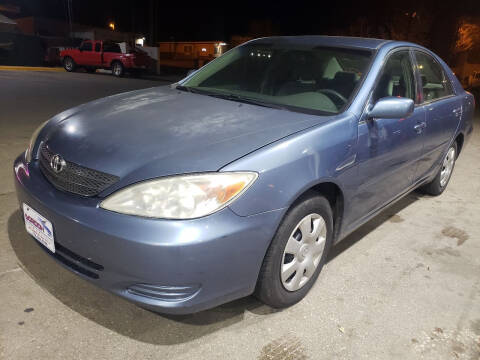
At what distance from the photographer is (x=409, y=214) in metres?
3.91

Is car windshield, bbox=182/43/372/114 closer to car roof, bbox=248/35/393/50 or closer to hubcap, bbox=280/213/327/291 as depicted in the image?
car roof, bbox=248/35/393/50

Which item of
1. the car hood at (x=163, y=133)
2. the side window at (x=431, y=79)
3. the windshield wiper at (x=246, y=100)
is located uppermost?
the side window at (x=431, y=79)

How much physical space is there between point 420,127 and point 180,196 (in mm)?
2217

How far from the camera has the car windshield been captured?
8.90 ft

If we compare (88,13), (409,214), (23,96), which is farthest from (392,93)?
(88,13)

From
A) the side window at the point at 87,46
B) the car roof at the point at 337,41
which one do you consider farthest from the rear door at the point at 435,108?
the side window at the point at 87,46


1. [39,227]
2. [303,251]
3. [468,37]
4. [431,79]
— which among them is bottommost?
[303,251]

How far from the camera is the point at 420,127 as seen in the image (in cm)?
318

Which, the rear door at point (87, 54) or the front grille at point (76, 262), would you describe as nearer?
the front grille at point (76, 262)

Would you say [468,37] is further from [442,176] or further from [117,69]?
[442,176]

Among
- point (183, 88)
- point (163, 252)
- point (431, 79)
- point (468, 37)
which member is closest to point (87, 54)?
point (183, 88)

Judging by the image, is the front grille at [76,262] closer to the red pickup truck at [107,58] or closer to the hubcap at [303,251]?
the hubcap at [303,251]

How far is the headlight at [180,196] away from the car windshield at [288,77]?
98cm

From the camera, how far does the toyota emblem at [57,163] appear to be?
2072 millimetres
